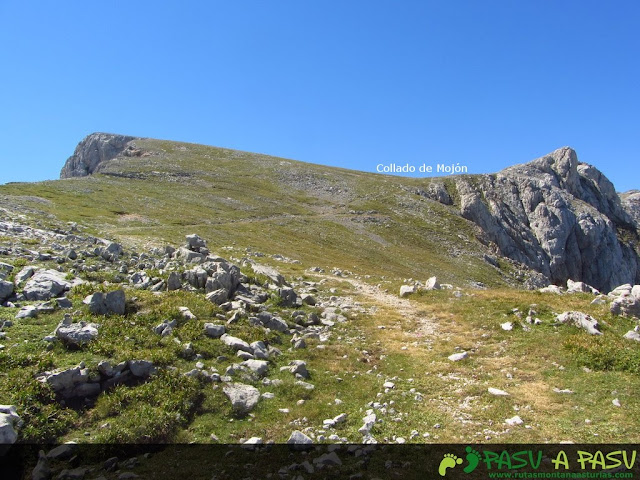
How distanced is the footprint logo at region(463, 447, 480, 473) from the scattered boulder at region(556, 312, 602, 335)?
10477mm

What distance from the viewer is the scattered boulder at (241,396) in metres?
12.2

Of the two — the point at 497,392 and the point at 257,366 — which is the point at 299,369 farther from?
the point at 497,392

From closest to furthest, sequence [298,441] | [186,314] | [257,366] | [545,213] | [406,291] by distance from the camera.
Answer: [298,441] → [257,366] → [186,314] → [406,291] → [545,213]

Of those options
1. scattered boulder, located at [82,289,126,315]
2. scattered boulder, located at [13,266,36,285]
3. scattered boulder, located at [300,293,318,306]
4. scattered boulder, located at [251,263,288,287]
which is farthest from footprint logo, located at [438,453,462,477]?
scattered boulder, located at [251,263,288,287]

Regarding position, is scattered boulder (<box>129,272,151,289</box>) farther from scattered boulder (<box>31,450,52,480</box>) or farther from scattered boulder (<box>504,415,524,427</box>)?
scattered boulder (<box>504,415,524,427</box>)

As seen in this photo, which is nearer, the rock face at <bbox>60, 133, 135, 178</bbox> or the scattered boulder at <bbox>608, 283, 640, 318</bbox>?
the scattered boulder at <bbox>608, 283, 640, 318</bbox>

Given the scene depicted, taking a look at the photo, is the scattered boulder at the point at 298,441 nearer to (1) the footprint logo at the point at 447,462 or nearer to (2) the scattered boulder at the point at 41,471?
(1) the footprint logo at the point at 447,462

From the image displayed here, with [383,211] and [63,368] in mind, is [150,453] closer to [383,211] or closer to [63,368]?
[63,368]

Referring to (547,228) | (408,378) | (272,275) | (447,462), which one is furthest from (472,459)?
(547,228)

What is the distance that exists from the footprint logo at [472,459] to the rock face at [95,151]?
6586 inches

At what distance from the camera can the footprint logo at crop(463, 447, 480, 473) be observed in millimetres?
9172

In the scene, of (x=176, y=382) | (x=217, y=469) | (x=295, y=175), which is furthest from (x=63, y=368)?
(x=295, y=175)

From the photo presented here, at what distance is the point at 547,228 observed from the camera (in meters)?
117

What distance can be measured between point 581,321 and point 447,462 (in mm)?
12213
